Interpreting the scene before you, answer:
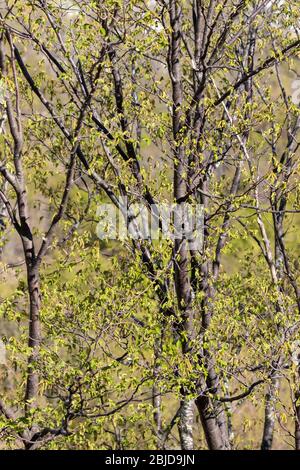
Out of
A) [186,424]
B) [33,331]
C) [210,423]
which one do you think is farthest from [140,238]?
[210,423]

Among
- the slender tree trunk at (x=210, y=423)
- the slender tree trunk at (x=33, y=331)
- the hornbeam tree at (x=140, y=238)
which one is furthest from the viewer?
the slender tree trunk at (x=210, y=423)

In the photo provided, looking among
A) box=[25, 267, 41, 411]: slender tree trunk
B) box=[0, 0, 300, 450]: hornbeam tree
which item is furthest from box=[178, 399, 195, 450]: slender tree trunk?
box=[25, 267, 41, 411]: slender tree trunk

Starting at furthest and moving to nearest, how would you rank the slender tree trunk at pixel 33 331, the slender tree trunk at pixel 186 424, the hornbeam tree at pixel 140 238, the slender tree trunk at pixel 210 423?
1. the slender tree trunk at pixel 210 423
2. the slender tree trunk at pixel 186 424
3. the slender tree trunk at pixel 33 331
4. the hornbeam tree at pixel 140 238

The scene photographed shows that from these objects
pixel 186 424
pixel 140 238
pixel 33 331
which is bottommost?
pixel 186 424

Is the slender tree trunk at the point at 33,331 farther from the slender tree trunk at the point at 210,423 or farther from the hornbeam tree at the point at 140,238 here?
the slender tree trunk at the point at 210,423

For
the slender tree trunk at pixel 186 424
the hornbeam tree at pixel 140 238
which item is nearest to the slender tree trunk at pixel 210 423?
the hornbeam tree at pixel 140 238

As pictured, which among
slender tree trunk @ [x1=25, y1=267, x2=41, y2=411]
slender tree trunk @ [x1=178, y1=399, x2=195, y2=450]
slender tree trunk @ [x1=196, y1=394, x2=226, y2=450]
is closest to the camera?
slender tree trunk @ [x1=25, y1=267, x2=41, y2=411]

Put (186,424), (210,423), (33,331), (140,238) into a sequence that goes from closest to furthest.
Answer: (33,331) → (140,238) → (186,424) → (210,423)

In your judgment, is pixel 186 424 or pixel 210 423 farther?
pixel 210 423

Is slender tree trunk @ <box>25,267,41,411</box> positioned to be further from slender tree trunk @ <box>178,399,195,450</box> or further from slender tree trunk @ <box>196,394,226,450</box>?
slender tree trunk @ <box>196,394,226,450</box>

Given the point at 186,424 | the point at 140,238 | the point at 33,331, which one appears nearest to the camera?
the point at 33,331

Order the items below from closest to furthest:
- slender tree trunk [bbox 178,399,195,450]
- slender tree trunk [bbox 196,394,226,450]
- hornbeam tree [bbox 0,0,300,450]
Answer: hornbeam tree [bbox 0,0,300,450]
slender tree trunk [bbox 178,399,195,450]
slender tree trunk [bbox 196,394,226,450]

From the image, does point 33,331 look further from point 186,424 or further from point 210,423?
point 210,423

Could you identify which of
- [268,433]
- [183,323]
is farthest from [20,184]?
[268,433]
